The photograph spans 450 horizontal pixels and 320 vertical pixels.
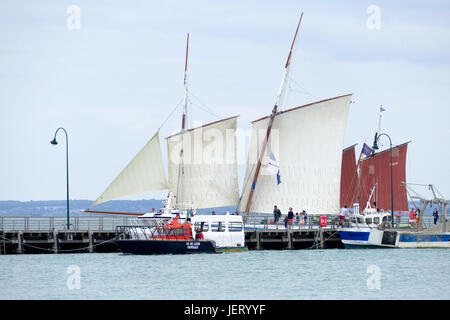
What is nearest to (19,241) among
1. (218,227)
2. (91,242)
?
(91,242)

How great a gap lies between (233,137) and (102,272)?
1152 inches

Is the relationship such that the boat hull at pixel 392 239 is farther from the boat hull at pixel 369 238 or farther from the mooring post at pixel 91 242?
the mooring post at pixel 91 242

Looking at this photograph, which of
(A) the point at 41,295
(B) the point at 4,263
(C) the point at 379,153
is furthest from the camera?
(C) the point at 379,153

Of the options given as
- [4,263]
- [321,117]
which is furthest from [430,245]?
[4,263]

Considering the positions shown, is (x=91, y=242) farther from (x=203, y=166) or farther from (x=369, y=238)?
(x=369, y=238)

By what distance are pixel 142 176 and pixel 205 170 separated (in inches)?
365

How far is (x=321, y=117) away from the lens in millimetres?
77688

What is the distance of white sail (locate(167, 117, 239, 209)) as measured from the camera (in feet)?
251

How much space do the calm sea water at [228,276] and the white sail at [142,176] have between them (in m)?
5.96

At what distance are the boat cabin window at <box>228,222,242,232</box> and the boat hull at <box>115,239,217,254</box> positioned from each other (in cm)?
383

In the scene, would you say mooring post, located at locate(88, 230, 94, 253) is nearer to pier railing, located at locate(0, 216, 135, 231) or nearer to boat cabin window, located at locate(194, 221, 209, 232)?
pier railing, located at locate(0, 216, 135, 231)

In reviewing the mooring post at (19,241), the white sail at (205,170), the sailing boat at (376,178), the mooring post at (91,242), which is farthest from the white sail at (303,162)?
the mooring post at (19,241)
